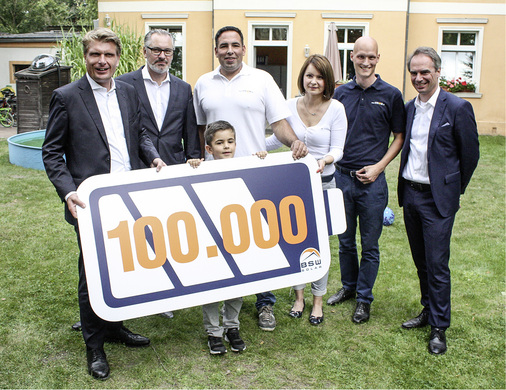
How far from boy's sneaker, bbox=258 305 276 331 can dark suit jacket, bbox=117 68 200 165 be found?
1179 millimetres

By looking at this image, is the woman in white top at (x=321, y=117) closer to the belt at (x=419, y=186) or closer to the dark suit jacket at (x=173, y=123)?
the belt at (x=419, y=186)

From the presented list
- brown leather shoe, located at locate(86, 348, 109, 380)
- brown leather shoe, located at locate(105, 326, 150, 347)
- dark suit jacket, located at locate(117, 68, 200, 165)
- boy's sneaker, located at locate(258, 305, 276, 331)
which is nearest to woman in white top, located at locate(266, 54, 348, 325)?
dark suit jacket, located at locate(117, 68, 200, 165)

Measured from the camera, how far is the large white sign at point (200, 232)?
2826 millimetres

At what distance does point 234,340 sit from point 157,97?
5.49ft

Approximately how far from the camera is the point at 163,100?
11.6ft

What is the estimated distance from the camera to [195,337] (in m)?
3.49

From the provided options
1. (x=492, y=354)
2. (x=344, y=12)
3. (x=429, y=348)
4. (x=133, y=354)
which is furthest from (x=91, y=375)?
(x=344, y=12)

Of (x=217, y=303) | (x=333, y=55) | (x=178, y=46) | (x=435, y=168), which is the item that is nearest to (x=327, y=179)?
(x=435, y=168)

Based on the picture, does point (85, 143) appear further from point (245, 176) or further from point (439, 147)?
point (439, 147)

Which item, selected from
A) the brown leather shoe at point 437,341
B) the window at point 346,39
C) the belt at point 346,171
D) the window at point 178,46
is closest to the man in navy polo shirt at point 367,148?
the belt at point 346,171

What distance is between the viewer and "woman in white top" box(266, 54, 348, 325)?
3.43 metres

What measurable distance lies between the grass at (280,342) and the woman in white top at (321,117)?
107 centimetres

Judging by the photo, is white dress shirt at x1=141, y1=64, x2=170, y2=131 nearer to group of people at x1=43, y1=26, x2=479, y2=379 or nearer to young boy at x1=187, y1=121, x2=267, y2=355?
group of people at x1=43, y1=26, x2=479, y2=379

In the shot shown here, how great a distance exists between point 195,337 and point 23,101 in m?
9.84
